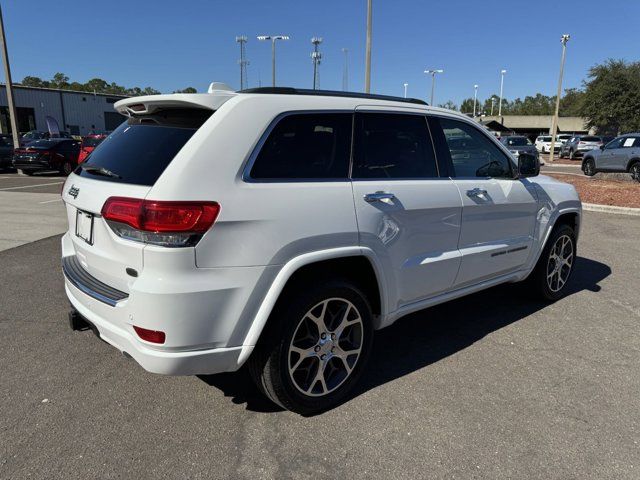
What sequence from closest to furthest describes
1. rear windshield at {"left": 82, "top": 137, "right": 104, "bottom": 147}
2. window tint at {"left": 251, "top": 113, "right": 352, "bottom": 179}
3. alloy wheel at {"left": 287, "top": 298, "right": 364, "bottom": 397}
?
window tint at {"left": 251, "top": 113, "right": 352, "bottom": 179}, alloy wheel at {"left": 287, "top": 298, "right": 364, "bottom": 397}, rear windshield at {"left": 82, "top": 137, "right": 104, "bottom": 147}

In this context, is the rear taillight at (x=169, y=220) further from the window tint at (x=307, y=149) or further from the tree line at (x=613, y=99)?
the tree line at (x=613, y=99)

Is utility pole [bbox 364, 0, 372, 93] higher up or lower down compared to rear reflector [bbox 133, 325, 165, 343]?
higher up

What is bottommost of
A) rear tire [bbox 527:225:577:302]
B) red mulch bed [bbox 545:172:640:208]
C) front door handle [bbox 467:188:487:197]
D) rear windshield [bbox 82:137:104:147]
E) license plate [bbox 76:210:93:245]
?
red mulch bed [bbox 545:172:640:208]

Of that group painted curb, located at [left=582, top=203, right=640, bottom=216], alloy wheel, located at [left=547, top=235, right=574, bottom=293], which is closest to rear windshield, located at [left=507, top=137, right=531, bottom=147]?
painted curb, located at [left=582, top=203, right=640, bottom=216]

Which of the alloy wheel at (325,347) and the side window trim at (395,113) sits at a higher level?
the side window trim at (395,113)

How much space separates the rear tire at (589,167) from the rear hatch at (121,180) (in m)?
20.2

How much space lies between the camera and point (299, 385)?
2.96 m

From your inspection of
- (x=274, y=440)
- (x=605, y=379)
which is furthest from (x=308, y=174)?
(x=605, y=379)

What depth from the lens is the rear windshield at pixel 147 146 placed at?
2580 millimetres

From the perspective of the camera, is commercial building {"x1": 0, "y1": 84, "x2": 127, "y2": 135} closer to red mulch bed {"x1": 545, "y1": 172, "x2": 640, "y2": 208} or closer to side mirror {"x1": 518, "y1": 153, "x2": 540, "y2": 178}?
red mulch bed {"x1": 545, "y1": 172, "x2": 640, "y2": 208}

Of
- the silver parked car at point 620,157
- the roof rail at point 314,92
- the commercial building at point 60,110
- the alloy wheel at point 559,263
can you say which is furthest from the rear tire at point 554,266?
the commercial building at point 60,110

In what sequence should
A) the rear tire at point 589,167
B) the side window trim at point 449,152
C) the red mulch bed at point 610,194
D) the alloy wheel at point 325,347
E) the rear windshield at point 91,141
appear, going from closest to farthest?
the alloy wheel at point 325,347
the side window trim at point 449,152
the red mulch bed at point 610,194
the rear tire at point 589,167
the rear windshield at point 91,141

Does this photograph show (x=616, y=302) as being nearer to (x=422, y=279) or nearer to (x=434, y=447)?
(x=422, y=279)

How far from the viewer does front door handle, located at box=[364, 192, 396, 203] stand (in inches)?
→ 119
